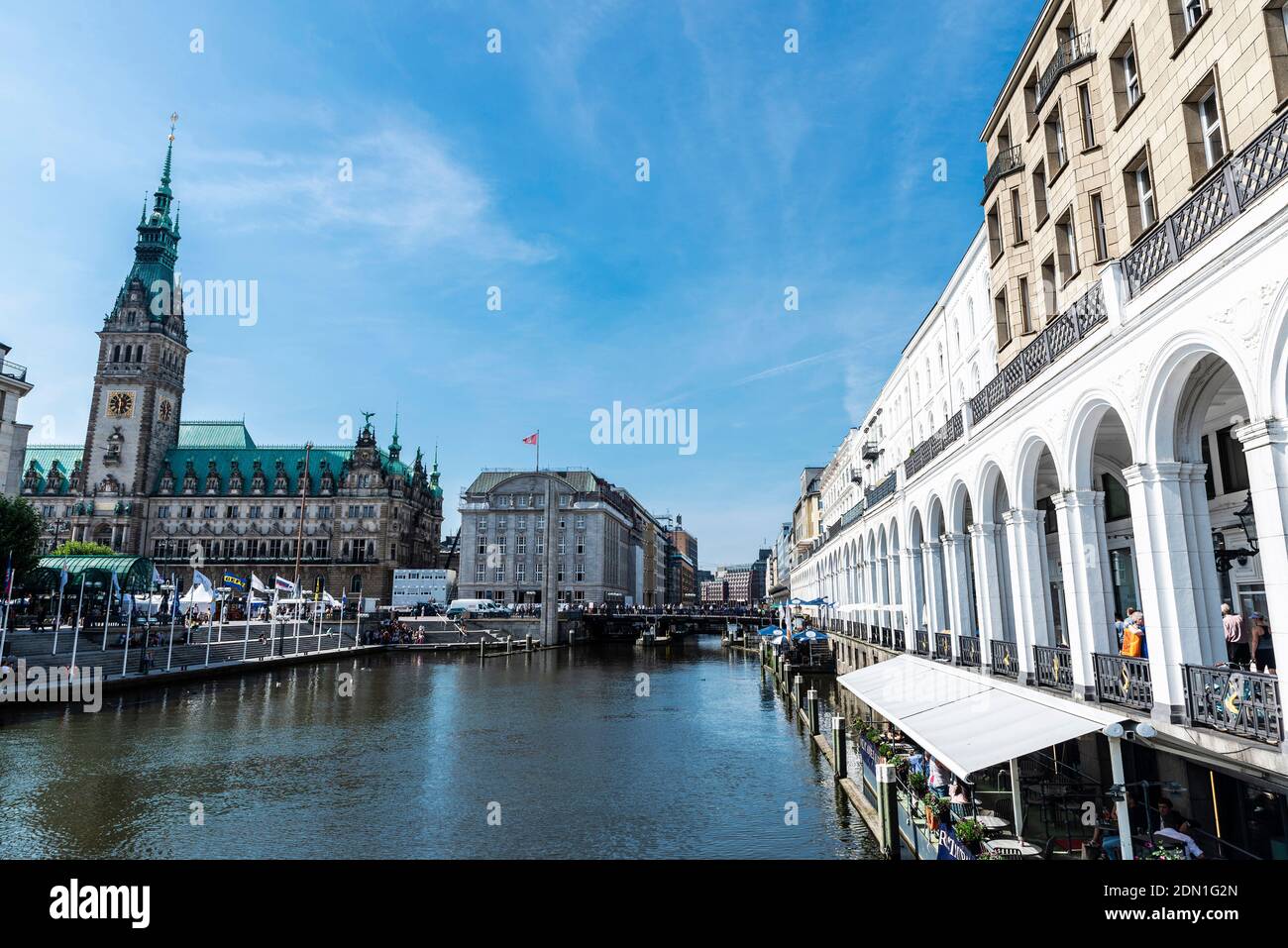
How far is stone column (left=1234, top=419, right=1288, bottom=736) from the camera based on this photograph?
1028 cm

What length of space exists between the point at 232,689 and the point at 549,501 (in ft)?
175

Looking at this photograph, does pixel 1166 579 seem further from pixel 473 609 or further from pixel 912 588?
pixel 473 609

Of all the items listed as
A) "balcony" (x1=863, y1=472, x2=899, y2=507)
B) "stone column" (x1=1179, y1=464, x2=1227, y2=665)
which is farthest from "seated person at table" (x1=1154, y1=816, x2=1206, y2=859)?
"balcony" (x1=863, y1=472, x2=899, y2=507)

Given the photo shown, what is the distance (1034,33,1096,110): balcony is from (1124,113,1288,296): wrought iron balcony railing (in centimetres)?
887

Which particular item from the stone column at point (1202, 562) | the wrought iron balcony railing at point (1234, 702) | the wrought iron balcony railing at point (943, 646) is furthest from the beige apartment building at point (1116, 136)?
the wrought iron balcony railing at point (943, 646)

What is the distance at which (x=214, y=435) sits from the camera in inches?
5271

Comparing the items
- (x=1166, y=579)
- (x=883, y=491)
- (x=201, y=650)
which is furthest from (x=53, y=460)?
(x=1166, y=579)

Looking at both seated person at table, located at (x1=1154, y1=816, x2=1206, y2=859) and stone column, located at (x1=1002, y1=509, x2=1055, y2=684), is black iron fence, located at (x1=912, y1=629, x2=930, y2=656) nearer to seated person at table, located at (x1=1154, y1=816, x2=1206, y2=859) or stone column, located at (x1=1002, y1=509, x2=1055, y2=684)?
stone column, located at (x1=1002, y1=509, x2=1055, y2=684)

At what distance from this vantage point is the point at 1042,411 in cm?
1828

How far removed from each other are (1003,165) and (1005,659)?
16.9 meters

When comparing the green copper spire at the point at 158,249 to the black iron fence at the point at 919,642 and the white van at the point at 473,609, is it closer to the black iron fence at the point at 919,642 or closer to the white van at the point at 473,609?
the white van at the point at 473,609
